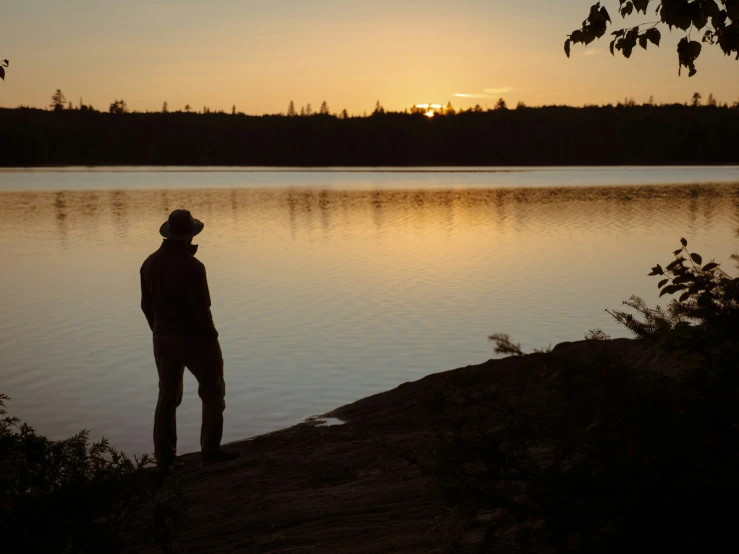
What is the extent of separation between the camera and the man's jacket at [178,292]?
6.66 meters

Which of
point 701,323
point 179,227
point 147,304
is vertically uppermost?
point 179,227

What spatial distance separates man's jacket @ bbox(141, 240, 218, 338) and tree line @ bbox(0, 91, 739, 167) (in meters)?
169

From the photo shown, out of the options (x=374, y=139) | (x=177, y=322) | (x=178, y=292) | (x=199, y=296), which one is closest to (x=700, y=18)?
(x=199, y=296)

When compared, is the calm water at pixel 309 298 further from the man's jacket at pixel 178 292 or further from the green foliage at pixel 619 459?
the green foliage at pixel 619 459

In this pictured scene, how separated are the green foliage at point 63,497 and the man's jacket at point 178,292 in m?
1.98

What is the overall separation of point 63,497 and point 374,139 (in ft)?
585

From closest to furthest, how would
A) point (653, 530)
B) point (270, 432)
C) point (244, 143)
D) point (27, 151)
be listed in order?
1. point (653, 530)
2. point (270, 432)
3. point (27, 151)
4. point (244, 143)

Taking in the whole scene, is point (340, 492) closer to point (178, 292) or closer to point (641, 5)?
point (178, 292)

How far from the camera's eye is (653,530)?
2.97 m

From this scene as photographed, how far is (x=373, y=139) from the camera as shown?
593 ft

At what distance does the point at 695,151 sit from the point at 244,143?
8716cm

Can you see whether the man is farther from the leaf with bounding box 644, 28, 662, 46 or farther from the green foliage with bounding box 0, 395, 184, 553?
the leaf with bounding box 644, 28, 662, 46

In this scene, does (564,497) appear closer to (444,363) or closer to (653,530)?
(653,530)

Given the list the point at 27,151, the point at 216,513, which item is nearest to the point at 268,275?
the point at 216,513
